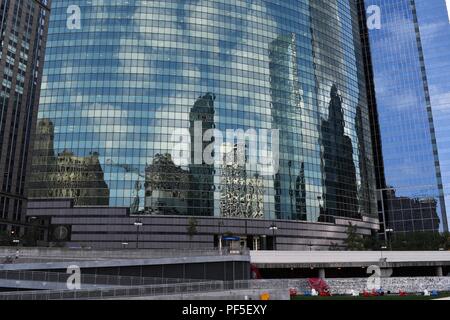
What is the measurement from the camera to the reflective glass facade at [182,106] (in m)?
93.8

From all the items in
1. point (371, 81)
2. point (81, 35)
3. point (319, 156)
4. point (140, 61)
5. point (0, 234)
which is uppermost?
point (371, 81)

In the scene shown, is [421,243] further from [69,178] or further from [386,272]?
[69,178]

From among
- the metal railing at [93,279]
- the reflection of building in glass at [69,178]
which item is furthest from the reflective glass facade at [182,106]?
the metal railing at [93,279]

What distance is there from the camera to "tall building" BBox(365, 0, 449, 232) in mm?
142125

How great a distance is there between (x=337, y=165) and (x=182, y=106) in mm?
47984

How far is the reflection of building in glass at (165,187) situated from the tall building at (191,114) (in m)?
0.23

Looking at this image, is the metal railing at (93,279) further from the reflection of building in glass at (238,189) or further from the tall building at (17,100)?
the tall building at (17,100)

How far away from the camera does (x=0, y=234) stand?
108m

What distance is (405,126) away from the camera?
148875 mm

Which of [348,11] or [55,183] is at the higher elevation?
[348,11]

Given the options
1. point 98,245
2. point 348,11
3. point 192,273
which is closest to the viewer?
point 192,273
